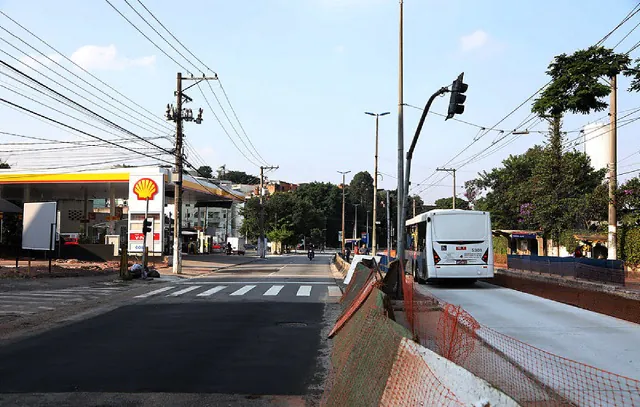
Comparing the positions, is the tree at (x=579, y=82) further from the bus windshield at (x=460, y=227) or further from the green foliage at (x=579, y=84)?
the bus windshield at (x=460, y=227)

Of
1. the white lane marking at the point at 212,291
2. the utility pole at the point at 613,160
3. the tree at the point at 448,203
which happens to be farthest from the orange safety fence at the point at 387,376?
the tree at the point at 448,203

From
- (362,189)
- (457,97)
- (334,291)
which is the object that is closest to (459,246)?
(334,291)

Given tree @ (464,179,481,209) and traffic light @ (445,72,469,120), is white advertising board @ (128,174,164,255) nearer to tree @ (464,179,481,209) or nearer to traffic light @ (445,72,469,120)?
traffic light @ (445,72,469,120)

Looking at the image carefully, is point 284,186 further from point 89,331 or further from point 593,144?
point 89,331

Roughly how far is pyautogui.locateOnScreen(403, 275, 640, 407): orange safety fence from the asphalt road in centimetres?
189

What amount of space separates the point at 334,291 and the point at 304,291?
1.13 m

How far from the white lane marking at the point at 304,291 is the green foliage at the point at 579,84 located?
10.1 m

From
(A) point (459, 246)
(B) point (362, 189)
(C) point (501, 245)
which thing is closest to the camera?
(A) point (459, 246)

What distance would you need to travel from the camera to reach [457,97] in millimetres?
17609

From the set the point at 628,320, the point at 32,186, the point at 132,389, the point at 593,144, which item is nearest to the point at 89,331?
the point at 132,389

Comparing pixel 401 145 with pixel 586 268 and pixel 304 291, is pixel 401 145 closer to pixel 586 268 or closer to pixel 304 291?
pixel 304 291

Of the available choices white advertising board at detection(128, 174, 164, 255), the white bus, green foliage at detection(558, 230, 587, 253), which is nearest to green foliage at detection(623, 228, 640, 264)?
green foliage at detection(558, 230, 587, 253)

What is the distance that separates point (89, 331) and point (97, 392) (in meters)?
5.05

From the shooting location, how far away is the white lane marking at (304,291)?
65.8ft
